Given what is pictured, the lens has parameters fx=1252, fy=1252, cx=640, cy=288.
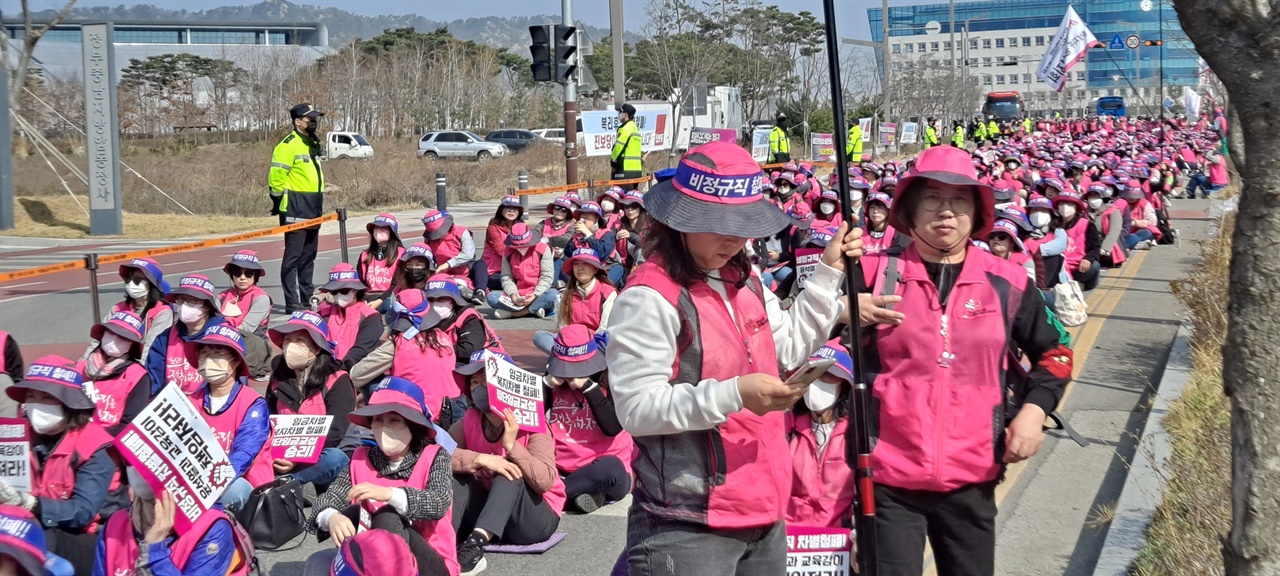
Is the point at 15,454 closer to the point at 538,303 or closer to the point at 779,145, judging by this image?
the point at 538,303

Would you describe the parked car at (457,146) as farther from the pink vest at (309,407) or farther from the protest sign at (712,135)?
the pink vest at (309,407)

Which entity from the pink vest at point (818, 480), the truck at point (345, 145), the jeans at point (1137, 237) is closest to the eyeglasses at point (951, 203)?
the pink vest at point (818, 480)

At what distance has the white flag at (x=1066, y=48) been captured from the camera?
27.3 m

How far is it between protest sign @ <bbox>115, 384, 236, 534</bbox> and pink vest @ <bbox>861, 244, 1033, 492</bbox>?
244cm

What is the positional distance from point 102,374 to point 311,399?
128 centimetres

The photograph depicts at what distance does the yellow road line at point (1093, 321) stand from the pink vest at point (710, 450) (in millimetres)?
3146

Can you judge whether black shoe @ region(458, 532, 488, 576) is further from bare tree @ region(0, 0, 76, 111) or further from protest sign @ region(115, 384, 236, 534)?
bare tree @ region(0, 0, 76, 111)

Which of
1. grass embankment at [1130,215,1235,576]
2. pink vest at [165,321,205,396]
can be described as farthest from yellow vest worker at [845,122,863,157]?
pink vest at [165,321,205,396]

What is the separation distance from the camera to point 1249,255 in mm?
3334

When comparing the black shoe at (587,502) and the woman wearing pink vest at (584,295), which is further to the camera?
the woman wearing pink vest at (584,295)

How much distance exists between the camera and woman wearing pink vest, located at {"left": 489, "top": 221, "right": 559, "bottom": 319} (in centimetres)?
1358

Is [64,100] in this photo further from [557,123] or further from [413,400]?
[413,400]

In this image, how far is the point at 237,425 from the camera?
605 centimetres

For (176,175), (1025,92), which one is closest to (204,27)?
(1025,92)
